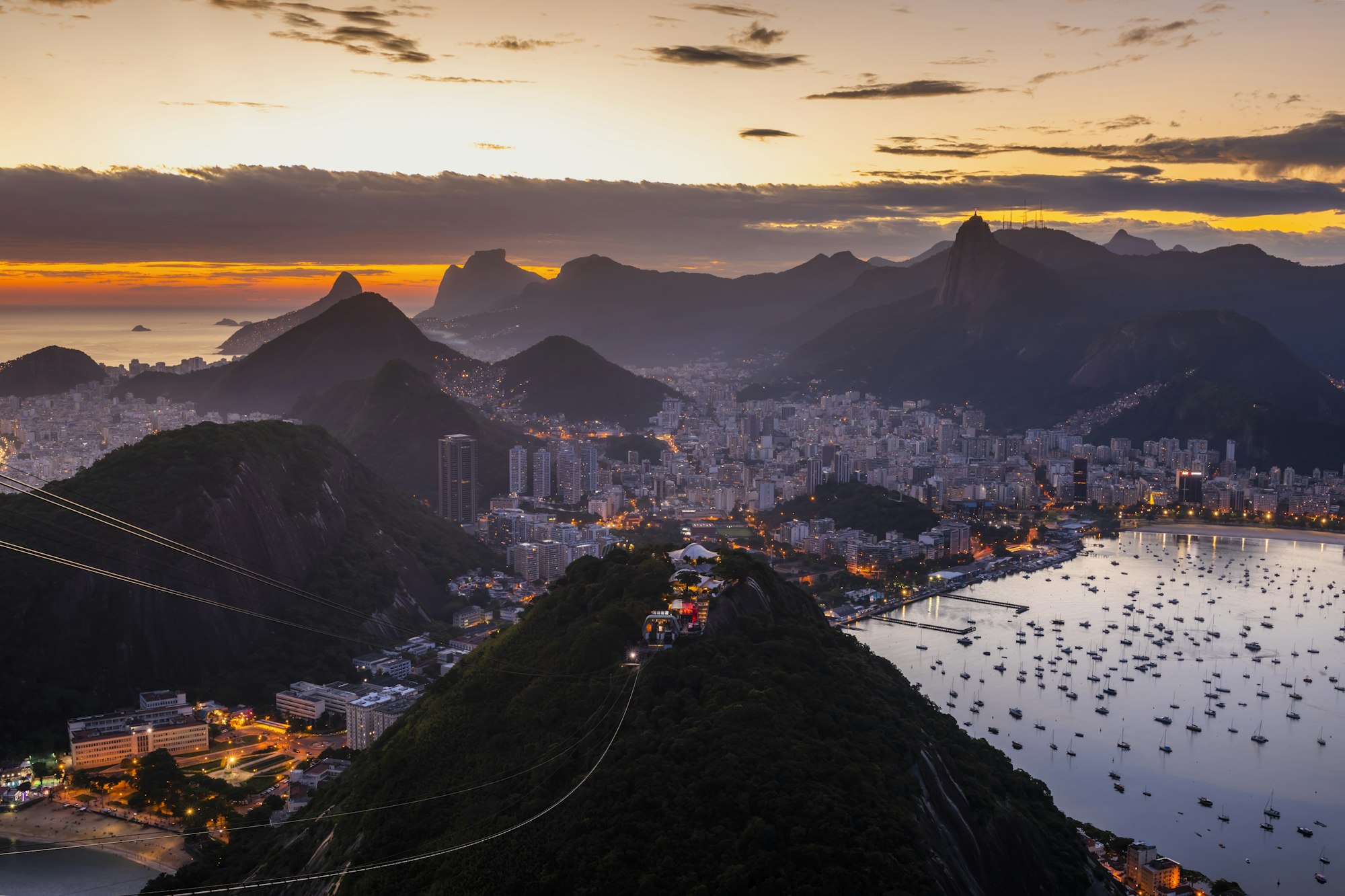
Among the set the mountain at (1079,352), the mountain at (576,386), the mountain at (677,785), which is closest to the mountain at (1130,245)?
the mountain at (1079,352)

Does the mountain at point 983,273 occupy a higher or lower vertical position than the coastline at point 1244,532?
higher

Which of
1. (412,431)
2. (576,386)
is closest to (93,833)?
(412,431)

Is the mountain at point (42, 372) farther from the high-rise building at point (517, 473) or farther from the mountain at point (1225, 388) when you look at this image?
the mountain at point (1225, 388)

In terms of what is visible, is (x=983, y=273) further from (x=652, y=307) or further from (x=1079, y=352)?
(x=652, y=307)

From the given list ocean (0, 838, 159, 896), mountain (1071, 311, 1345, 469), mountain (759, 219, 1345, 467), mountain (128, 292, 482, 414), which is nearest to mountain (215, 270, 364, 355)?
mountain (128, 292, 482, 414)

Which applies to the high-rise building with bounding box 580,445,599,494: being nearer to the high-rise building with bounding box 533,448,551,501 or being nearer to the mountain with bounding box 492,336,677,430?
the high-rise building with bounding box 533,448,551,501

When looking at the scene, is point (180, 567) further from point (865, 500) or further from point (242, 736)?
point (865, 500)

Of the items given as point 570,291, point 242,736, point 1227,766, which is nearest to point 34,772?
point 242,736
